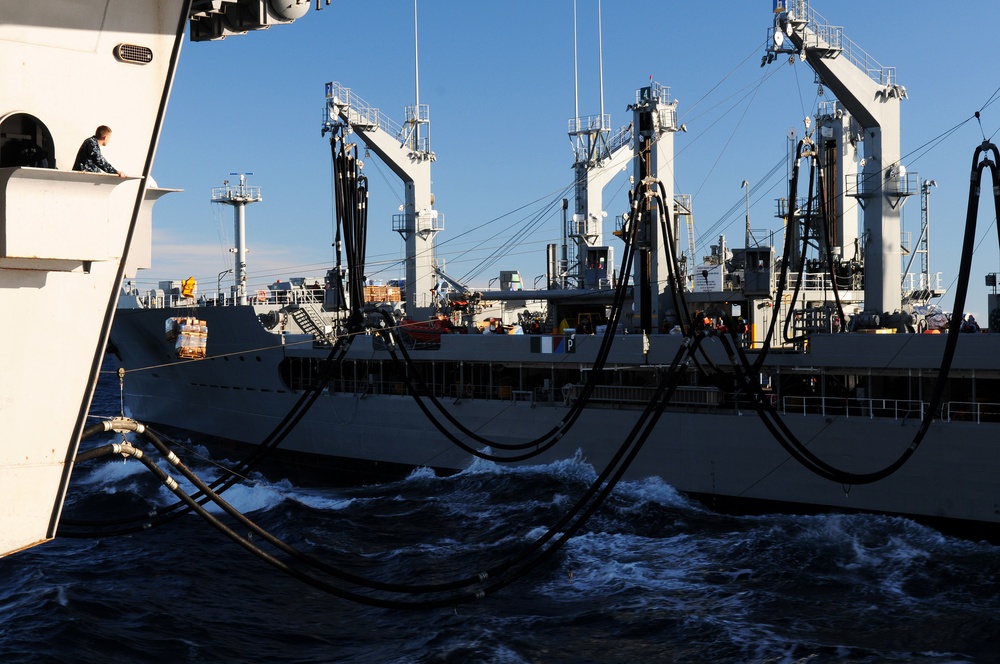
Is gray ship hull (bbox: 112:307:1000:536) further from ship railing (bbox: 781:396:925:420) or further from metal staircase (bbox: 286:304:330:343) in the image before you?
metal staircase (bbox: 286:304:330:343)

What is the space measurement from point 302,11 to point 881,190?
15.5 m

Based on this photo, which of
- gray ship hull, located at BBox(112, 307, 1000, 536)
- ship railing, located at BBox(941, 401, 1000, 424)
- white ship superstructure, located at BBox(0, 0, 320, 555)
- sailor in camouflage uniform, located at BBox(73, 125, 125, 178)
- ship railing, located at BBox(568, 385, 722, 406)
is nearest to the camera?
white ship superstructure, located at BBox(0, 0, 320, 555)

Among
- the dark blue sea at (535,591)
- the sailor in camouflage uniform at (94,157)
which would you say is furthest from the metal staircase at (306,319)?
the sailor in camouflage uniform at (94,157)

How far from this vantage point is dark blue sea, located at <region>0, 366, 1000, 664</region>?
11234 millimetres

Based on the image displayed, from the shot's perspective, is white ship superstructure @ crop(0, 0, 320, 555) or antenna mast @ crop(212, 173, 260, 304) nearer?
white ship superstructure @ crop(0, 0, 320, 555)

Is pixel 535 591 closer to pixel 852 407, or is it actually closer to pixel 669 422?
pixel 669 422

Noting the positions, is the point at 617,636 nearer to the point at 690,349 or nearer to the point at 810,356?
the point at 690,349

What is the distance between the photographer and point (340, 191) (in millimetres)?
20312

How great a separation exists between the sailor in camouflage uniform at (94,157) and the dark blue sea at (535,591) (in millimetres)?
6164

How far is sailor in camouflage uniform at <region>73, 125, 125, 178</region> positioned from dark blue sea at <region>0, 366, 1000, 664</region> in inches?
243

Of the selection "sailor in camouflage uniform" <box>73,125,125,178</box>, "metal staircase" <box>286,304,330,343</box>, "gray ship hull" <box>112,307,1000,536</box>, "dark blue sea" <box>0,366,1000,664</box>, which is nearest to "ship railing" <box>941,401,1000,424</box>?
"gray ship hull" <box>112,307,1000,536</box>

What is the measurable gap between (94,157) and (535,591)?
10.0 metres

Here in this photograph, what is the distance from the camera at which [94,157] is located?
543 centimetres

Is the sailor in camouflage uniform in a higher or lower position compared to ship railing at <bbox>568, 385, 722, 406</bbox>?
higher
